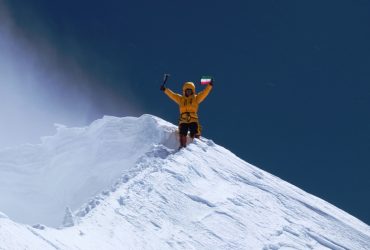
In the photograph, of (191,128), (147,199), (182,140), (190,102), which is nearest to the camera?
(147,199)

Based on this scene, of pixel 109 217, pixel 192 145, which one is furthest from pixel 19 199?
pixel 109 217

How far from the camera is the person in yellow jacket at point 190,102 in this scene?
22797 millimetres

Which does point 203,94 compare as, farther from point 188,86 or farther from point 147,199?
point 147,199

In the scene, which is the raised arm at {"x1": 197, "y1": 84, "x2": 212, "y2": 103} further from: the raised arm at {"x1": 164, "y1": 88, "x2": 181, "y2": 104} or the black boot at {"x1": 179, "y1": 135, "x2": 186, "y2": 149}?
the black boot at {"x1": 179, "y1": 135, "x2": 186, "y2": 149}

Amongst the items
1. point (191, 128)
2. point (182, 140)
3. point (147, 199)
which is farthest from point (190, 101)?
point (147, 199)

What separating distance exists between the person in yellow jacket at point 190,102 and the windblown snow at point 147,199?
0.48 m

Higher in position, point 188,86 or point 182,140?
point 188,86

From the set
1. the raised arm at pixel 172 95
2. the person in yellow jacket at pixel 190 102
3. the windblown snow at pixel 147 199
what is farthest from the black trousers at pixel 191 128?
the raised arm at pixel 172 95

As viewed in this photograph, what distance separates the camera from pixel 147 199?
17578 millimetres

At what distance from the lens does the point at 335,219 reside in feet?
67.2

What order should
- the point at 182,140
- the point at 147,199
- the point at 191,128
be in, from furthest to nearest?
the point at 191,128, the point at 182,140, the point at 147,199

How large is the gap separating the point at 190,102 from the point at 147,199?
5989mm

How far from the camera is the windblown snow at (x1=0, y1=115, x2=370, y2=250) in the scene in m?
15.9

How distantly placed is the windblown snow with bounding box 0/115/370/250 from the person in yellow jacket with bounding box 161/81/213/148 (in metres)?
0.48
